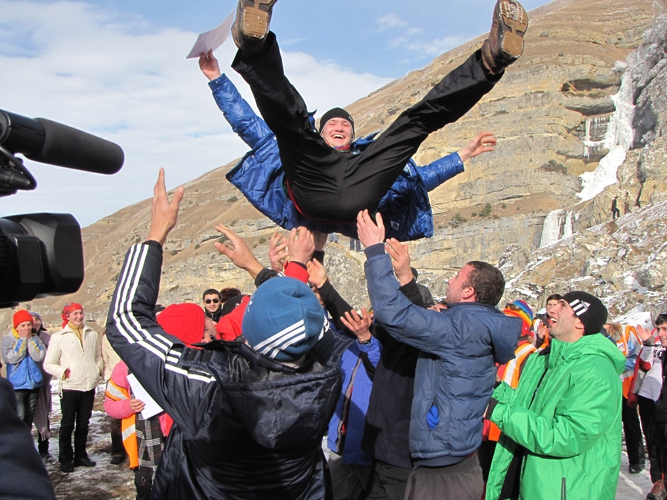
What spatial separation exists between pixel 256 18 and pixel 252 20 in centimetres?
2

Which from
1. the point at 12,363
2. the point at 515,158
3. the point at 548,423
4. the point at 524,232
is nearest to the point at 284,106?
the point at 548,423

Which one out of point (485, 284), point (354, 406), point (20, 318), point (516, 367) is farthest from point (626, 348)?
point (20, 318)

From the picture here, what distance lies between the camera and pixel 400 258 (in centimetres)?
330

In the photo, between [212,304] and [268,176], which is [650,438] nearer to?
[212,304]

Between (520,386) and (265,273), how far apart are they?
2.11 metres

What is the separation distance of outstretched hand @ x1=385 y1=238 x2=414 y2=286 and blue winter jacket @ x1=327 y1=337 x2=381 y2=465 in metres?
0.63

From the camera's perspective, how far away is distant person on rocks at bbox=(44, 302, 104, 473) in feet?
23.8

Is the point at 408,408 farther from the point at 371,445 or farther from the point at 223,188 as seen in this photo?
the point at 223,188

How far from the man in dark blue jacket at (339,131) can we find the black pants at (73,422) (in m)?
5.14

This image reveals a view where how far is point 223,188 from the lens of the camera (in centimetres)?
8912

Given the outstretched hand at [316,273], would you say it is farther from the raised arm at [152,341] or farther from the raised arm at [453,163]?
the raised arm at [152,341]

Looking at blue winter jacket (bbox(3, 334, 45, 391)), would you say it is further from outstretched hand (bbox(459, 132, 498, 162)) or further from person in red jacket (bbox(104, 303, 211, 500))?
outstretched hand (bbox(459, 132, 498, 162))

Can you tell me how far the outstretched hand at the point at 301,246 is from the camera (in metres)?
3.27

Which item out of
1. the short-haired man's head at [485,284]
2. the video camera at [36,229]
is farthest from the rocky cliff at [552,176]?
the video camera at [36,229]
